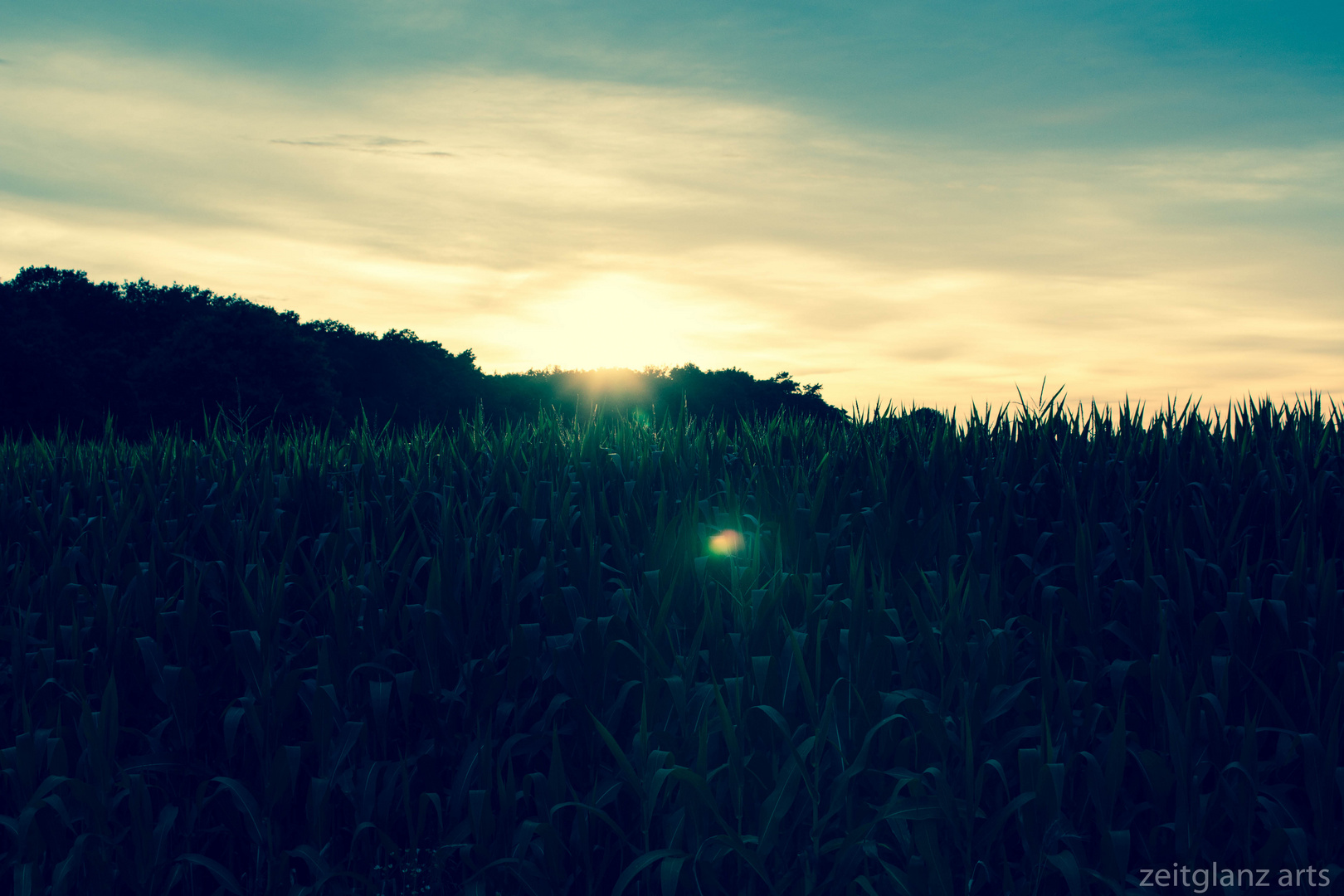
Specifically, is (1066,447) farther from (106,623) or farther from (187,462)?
(187,462)

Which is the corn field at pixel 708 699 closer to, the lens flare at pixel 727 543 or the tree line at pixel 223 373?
the lens flare at pixel 727 543

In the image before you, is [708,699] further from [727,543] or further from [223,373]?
[223,373]

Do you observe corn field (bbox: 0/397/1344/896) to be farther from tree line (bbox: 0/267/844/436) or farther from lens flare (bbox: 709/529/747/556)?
tree line (bbox: 0/267/844/436)

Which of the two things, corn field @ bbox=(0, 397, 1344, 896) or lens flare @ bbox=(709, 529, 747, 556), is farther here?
lens flare @ bbox=(709, 529, 747, 556)

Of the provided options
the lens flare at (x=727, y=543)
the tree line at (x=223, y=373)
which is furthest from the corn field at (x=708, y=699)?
the tree line at (x=223, y=373)

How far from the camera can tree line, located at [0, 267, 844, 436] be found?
28.3 metres

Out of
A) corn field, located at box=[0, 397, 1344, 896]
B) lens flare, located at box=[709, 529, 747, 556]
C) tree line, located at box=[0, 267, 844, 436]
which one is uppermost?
tree line, located at box=[0, 267, 844, 436]

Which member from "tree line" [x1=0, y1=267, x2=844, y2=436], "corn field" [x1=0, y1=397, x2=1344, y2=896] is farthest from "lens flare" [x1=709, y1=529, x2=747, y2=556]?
"tree line" [x1=0, y1=267, x2=844, y2=436]

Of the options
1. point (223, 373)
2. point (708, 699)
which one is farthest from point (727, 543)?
point (223, 373)

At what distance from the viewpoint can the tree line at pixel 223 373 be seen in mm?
28266

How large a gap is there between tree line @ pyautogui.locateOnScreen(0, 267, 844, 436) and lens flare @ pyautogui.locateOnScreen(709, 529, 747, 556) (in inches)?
525

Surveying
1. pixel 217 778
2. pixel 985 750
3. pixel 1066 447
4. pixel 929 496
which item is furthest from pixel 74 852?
pixel 1066 447

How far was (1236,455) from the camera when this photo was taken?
6711 millimetres

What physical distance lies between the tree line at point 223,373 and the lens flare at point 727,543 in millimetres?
13341
